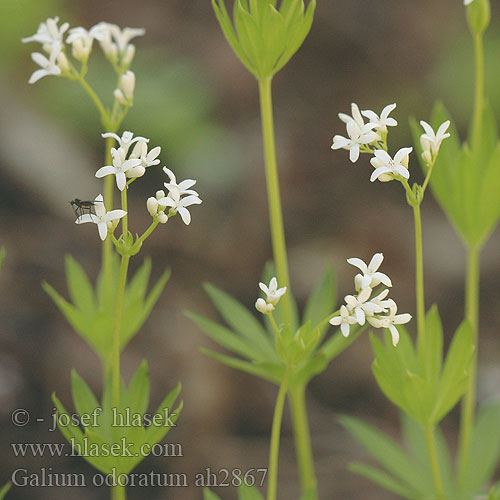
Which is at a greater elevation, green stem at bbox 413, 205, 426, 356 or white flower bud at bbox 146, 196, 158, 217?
white flower bud at bbox 146, 196, 158, 217

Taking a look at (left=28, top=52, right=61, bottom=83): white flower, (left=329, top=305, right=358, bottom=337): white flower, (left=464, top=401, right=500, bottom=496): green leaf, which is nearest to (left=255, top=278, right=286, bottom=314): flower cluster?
(left=329, top=305, right=358, bottom=337): white flower

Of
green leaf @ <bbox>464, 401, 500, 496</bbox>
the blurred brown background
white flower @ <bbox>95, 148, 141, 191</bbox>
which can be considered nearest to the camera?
white flower @ <bbox>95, 148, 141, 191</bbox>

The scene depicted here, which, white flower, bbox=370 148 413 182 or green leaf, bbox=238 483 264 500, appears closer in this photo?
white flower, bbox=370 148 413 182

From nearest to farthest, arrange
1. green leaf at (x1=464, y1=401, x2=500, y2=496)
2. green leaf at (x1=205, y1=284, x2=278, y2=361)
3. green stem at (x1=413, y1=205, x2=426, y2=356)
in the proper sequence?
green stem at (x1=413, y1=205, x2=426, y2=356), green leaf at (x1=205, y1=284, x2=278, y2=361), green leaf at (x1=464, y1=401, x2=500, y2=496)

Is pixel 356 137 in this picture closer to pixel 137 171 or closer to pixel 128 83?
pixel 137 171

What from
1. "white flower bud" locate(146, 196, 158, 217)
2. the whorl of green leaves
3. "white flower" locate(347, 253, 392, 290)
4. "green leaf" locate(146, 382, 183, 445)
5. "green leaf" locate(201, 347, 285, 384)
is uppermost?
the whorl of green leaves

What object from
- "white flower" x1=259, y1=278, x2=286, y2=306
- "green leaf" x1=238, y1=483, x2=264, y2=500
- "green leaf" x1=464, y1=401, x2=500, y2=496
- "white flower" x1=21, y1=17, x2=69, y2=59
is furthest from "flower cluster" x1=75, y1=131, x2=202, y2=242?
"green leaf" x1=464, y1=401, x2=500, y2=496

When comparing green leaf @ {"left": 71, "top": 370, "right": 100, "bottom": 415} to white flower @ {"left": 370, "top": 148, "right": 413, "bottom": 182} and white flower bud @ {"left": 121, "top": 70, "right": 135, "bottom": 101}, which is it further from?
white flower @ {"left": 370, "top": 148, "right": 413, "bottom": 182}
